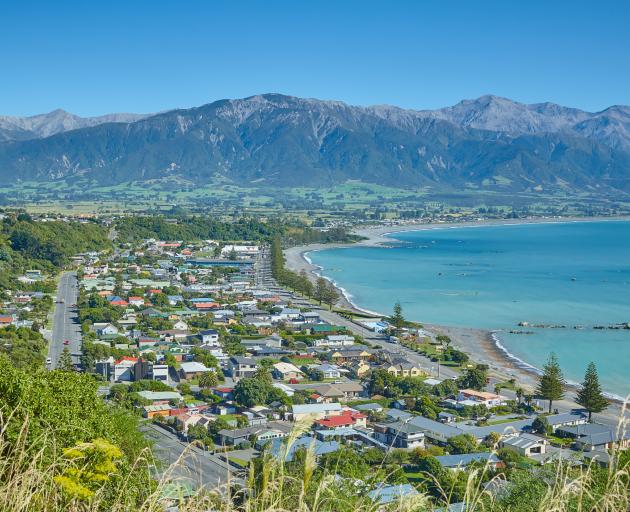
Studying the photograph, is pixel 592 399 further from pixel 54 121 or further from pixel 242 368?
pixel 54 121

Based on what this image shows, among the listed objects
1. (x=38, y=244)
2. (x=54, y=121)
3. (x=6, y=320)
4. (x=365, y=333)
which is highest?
(x=54, y=121)

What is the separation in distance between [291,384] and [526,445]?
189 inches

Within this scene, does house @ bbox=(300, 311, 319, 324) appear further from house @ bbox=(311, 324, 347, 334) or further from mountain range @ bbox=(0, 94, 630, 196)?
mountain range @ bbox=(0, 94, 630, 196)

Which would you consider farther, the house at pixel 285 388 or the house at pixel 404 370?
the house at pixel 404 370

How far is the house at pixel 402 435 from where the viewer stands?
941 centimetres

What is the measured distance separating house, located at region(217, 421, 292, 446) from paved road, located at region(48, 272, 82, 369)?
5.00 m

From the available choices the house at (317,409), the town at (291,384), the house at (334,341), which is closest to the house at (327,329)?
the town at (291,384)

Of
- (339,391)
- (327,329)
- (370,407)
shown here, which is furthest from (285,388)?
(327,329)

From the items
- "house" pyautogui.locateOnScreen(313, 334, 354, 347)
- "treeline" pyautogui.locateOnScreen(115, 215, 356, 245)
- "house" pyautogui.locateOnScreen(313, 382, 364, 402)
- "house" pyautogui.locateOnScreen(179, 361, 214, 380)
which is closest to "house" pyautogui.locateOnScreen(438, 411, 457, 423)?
"house" pyautogui.locateOnScreen(313, 382, 364, 402)

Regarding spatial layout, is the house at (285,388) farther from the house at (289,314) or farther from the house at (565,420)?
the house at (289,314)

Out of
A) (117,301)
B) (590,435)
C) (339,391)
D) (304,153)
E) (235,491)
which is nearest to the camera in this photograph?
(235,491)

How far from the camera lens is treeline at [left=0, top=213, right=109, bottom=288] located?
88.6 feet

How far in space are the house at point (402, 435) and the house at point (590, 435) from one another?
2.08 metres

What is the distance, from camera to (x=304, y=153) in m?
116
